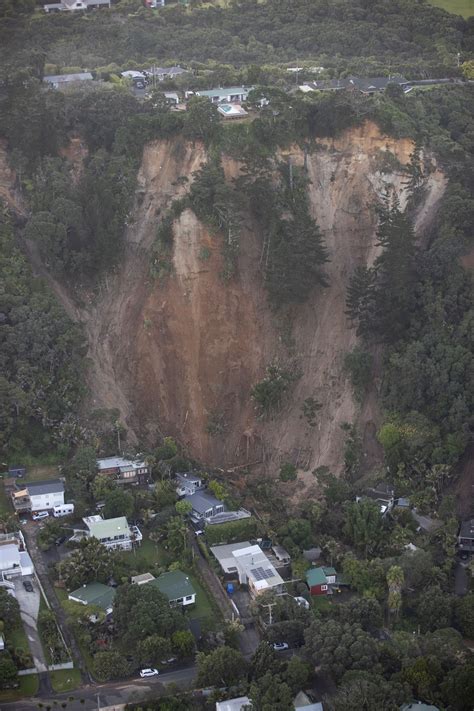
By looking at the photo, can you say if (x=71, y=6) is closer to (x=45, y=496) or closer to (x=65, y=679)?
(x=45, y=496)

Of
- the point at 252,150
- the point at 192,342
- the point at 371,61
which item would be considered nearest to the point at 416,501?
the point at 192,342

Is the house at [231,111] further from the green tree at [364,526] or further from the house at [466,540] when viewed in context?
the house at [466,540]

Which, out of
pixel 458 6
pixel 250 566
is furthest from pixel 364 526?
pixel 458 6

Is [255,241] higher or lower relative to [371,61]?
lower

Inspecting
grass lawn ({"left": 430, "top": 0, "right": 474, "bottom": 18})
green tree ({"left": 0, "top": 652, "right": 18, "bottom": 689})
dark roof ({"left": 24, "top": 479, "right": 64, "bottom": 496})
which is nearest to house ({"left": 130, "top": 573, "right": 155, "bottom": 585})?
dark roof ({"left": 24, "top": 479, "right": 64, "bottom": 496})

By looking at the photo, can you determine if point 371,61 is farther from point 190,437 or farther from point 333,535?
point 333,535

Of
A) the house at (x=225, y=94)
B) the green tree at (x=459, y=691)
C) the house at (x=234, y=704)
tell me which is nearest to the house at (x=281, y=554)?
the house at (x=234, y=704)
